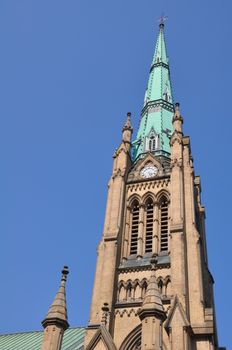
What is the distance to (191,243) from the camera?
31.3m

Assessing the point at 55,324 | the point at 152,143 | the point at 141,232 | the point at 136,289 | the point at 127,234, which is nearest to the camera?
the point at 55,324

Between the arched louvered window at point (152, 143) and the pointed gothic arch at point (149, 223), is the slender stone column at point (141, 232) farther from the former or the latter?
the arched louvered window at point (152, 143)

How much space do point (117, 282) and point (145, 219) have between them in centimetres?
572

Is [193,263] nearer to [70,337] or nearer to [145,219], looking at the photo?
[145,219]

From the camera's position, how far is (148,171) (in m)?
38.4

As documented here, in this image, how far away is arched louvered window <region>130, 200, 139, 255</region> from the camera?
33.8 meters

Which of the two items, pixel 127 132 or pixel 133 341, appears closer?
pixel 133 341

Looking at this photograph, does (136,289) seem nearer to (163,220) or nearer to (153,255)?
(153,255)

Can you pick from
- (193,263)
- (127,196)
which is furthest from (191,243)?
(127,196)

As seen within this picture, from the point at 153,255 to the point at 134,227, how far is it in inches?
154

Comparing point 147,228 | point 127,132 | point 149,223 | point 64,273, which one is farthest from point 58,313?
point 127,132

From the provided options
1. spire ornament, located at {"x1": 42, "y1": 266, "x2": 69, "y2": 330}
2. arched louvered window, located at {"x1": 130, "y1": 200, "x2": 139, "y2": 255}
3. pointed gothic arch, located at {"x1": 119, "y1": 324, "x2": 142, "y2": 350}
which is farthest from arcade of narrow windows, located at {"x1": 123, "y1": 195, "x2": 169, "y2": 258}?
spire ornament, located at {"x1": 42, "y1": 266, "x2": 69, "y2": 330}

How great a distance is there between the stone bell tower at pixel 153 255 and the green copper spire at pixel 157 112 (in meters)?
0.13

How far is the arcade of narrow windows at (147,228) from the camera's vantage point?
33250 millimetres
